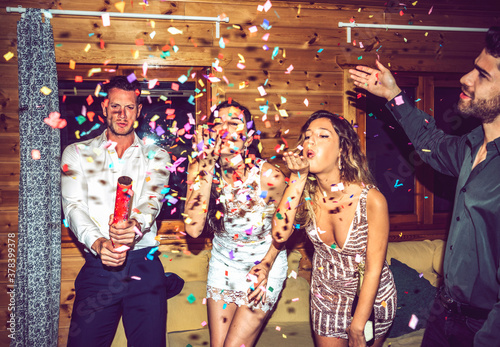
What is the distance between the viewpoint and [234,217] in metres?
2.18

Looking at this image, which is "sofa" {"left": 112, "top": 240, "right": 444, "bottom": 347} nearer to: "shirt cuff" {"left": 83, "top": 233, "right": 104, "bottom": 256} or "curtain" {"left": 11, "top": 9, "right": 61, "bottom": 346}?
"curtain" {"left": 11, "top": 9, "right": 61, "bottom": 346}

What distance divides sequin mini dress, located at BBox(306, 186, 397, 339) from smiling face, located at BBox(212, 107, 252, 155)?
65 cm

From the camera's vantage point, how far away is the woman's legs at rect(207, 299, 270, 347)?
1969mm

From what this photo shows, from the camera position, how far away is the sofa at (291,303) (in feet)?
8.73

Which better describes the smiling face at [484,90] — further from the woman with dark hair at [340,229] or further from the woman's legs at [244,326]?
the woman's legs at [244,326]

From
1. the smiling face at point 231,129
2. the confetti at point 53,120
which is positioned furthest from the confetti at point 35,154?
the smiling face at point 231,129

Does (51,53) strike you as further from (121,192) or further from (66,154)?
(121,192)

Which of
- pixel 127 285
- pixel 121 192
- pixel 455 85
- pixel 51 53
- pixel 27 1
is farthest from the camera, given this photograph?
pixel 455 85


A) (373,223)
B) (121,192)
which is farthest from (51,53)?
(373,223)

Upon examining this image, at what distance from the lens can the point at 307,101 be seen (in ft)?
11.5

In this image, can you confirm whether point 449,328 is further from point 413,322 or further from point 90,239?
point 90,239

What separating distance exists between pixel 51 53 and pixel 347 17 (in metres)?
2.72

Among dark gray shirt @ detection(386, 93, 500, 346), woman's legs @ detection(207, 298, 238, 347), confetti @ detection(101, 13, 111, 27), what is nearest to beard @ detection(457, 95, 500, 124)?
dark gray shirt @ detection(386, 93, 500, 346)

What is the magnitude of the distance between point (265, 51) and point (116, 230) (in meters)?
2.31
